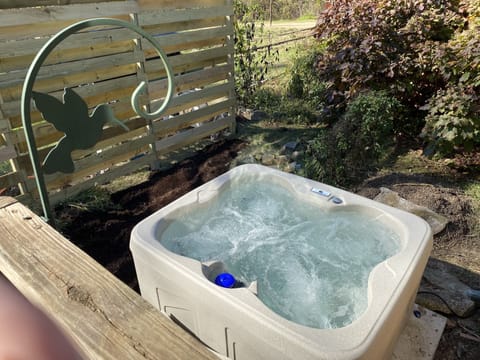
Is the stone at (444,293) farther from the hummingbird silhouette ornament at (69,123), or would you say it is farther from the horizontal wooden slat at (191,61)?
the horizontal wooden slat at (191,61)

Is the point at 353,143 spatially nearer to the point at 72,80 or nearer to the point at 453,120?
the point at 453,120

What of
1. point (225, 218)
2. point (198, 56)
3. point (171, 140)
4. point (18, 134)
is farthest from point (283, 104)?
point (18, 134)

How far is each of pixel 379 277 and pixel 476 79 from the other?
254 centimetres

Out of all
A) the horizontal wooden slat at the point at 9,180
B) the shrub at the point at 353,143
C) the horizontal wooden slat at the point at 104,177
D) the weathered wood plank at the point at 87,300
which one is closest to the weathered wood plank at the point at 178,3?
the horizontal wooden slat at the point at 104,177

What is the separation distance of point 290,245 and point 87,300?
179cm

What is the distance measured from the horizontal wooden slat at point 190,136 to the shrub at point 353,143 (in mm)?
1565

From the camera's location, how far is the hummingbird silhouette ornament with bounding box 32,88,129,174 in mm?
1531

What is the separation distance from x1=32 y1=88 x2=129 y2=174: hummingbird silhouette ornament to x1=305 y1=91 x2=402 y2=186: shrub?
2355 mm

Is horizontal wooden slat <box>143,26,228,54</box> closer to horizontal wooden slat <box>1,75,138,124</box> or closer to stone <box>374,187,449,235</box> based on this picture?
horizontal wooden slat <box>1,75,138,124</box>

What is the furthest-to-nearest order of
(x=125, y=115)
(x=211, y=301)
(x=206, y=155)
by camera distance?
(x=206, y=155) → (x=125, y=115) → (x=211, y=301)

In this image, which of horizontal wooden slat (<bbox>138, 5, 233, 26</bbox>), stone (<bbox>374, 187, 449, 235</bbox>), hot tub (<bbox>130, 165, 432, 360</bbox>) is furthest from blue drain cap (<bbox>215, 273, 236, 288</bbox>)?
horizontal wooden slat (<bbox>138, 5, 233, 26</bbox>)

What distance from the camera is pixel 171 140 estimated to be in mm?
4309

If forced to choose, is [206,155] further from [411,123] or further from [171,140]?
[411,123]

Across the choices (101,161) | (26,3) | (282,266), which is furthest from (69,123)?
(101,161)
